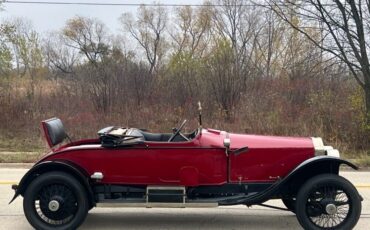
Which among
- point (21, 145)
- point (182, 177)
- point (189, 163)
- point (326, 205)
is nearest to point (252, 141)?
point (189, 163)

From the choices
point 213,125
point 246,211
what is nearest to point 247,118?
point 213,125

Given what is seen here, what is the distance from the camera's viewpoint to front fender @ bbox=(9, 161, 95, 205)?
555cm

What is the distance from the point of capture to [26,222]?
6.03 meters

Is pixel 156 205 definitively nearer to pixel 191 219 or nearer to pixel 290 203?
pixel 191 219

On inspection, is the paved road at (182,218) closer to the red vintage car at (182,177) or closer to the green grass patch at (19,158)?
the red vintage car at (182,177)

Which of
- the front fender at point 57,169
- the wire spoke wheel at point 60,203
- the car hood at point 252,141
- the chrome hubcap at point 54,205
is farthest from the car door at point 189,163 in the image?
the chrome hubcap at point 54,205

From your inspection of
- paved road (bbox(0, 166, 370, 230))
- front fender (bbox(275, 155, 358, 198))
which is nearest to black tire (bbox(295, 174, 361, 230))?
front fender (bbox(275, 155, 358, 198))

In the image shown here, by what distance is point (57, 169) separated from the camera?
5645mm

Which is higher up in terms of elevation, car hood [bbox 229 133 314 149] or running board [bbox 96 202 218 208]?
car hood [bbox 229 133 314 149]

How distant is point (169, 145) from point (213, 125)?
1219cm

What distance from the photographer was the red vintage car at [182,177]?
5.48m

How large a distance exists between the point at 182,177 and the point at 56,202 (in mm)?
1452

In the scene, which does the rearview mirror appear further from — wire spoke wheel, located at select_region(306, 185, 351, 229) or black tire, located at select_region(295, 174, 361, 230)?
wire spoke wheel, located at select_region(306, 185, 351, 229)

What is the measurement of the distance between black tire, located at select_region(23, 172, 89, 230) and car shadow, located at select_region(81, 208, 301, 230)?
41cm
